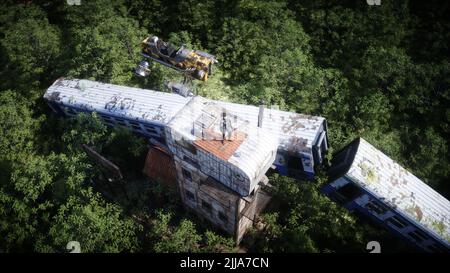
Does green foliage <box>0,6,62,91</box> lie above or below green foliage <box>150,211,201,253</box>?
above

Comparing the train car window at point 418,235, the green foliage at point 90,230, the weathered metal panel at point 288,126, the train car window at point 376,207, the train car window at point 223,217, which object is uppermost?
the weathered metal panel at point 288,126

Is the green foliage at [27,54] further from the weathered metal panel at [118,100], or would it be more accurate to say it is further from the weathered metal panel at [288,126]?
the weathered metal panel at [288,126]

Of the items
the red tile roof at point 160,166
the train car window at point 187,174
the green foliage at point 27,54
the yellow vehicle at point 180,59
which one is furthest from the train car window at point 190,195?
the green foliage at point 27,54

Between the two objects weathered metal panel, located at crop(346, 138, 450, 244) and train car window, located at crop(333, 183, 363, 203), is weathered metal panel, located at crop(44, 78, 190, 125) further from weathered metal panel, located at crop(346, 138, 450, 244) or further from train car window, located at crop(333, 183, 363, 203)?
weathered metal panel, located at crop(346, 138, 450, 244)

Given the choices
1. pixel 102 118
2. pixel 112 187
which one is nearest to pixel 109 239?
pixel 112 187

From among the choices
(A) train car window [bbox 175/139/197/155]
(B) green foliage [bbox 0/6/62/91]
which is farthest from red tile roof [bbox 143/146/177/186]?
(B) green foliage [bbox 0/6/62/91]
